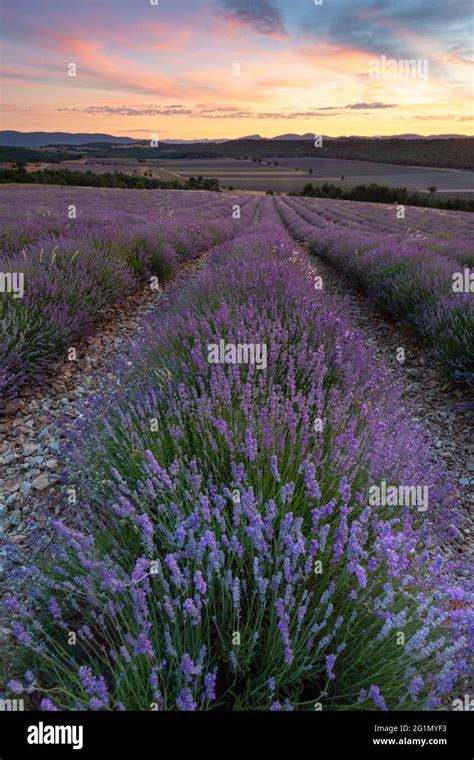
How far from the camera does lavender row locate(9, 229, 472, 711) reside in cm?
129

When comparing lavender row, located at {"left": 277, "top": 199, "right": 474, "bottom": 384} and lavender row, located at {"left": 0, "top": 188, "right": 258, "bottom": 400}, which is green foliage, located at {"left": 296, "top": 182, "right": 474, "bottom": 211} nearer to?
lavender row, located at {"left": 277, "top": 199, "right": 474, "bottom": 384}

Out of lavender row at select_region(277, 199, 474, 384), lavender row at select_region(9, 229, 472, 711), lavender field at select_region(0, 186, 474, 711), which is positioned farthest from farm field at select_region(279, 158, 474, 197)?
lavender row at select_region(9, 229, 472, 711)

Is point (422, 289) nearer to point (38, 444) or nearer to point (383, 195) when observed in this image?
point (38, 444)

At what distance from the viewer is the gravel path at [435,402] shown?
121 inches

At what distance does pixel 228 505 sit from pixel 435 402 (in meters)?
3.05

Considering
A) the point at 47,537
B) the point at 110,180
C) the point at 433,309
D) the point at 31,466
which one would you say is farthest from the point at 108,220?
the point at 110,180

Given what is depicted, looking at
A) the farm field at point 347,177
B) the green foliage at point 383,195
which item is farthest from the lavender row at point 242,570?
the farm field at point 347,177

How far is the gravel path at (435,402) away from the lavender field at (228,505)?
0.20ft

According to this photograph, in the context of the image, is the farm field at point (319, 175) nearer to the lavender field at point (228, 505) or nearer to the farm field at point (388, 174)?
the farm field at point (388, 174)

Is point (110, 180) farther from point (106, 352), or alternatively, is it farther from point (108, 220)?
point (106, 352)

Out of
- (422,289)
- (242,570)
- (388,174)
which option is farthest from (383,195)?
(242,570)

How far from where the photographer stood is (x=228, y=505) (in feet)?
6.56
